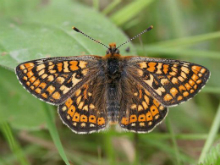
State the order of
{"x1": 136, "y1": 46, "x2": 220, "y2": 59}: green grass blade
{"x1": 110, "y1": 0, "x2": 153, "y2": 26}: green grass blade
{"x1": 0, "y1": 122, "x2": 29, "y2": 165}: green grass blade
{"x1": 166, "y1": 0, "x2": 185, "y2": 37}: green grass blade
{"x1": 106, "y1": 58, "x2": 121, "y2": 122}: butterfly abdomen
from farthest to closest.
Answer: {"x1": 166, "y1": 0, "x2": 185, "y2": 37}: green grass blade
{"x1": 110, "y1": 0, "x2": 153, "y2": 26}: green grass blade
{"x1": 136, "y1": 46, "x2": 220, "y2": 59}: green grass blade
{"x1": 106, "y1": 58, "x2": 121, "y2": 122}: butterfly abdomen
{"x1": 0, "y1": 122, "x2": 29, "y2": 165}: green grass blade

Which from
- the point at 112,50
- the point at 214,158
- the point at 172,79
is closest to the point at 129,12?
the point at 112,50

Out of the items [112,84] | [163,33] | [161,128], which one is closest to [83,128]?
[112,84]

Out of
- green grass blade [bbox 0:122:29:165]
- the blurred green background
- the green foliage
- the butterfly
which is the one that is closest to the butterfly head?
the butterfly

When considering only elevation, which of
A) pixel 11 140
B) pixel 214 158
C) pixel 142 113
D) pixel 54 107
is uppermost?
pixel 54 107

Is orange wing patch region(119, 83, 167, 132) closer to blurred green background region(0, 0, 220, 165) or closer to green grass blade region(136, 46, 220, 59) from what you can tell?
blurred green background region(0, 0, 220, 165)

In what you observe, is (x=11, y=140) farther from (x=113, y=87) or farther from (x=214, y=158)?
(x=214, y=158)

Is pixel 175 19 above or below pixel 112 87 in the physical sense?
above

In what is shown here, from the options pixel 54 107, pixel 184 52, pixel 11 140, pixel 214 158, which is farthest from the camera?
pixel 54 107

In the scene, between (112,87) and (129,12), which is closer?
(112,87)

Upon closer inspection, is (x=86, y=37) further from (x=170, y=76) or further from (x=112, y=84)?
(x=170, y=76)
